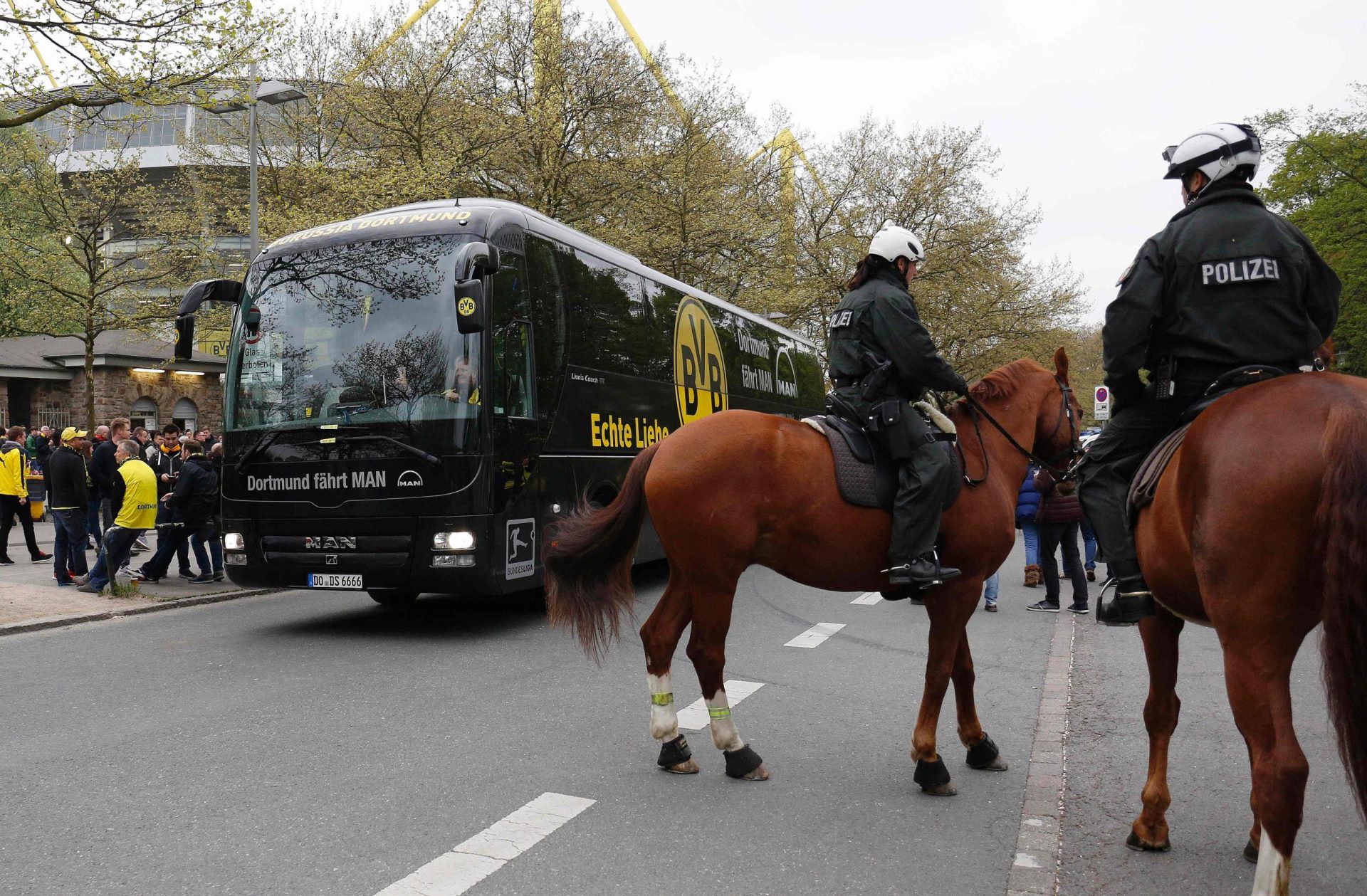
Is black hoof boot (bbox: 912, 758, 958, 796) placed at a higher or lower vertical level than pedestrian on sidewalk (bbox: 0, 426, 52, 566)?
lower

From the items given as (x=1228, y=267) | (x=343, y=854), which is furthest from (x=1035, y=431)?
(x=343, y=854)

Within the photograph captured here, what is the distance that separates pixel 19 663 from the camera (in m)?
7.71

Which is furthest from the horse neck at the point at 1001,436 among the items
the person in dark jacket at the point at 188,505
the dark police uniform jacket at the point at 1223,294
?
the person in dark jacket at the point at 188,505

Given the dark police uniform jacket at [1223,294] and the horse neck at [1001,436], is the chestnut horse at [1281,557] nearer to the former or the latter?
the dark police uniform jacket at [1223,294]

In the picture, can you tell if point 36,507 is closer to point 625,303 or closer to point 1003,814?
point 625,303

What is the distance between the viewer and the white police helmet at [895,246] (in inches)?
194

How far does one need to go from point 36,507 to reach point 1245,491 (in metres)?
23.3

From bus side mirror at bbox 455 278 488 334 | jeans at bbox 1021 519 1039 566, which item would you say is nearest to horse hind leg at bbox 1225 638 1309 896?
bus side mirror at bbox 455 278 488 334

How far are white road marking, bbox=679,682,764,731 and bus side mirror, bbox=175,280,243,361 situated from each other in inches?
217

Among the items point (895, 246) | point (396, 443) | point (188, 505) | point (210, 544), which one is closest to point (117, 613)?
point (188, 505)

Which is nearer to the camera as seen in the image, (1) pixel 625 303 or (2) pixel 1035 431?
(2) pixel 1035 431

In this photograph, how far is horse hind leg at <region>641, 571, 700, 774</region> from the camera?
4895 mm

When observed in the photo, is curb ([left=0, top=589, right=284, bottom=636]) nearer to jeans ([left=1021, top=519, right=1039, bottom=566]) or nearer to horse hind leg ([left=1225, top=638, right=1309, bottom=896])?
jeans ([left=1021, top=519, right=1039, bottom=566])

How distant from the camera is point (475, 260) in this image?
793cm
